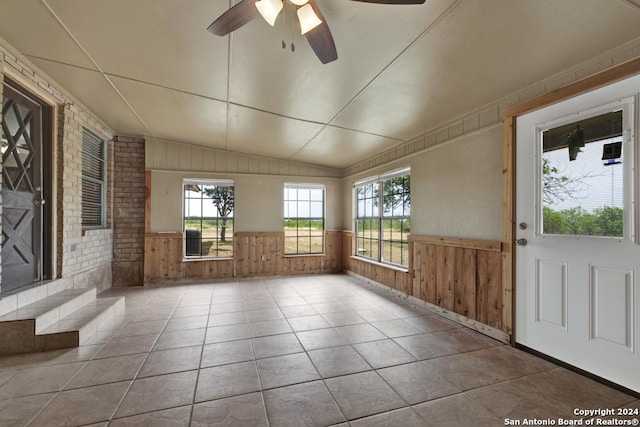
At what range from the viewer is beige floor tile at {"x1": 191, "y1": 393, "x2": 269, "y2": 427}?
67.9 inches

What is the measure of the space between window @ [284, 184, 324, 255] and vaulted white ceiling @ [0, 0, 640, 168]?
2.46m

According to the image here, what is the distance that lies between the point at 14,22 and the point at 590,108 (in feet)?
15.7

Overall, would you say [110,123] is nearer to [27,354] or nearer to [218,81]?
[218,81]

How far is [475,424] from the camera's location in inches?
67.4

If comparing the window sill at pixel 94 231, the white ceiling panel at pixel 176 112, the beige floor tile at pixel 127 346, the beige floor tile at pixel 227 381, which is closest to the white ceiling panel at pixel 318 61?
the white ceiling panel at pixel 176 112

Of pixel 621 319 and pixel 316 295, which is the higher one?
pixel 621 319

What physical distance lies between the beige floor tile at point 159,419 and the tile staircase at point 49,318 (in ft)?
4.96

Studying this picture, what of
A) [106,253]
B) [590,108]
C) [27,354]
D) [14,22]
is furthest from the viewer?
[106,253]

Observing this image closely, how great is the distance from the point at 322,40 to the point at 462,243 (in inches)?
105

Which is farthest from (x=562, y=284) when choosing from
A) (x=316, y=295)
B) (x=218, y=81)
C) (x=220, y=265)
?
(x=220, y=265)

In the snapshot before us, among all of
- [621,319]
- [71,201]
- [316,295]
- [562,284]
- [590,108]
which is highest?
[590,108]

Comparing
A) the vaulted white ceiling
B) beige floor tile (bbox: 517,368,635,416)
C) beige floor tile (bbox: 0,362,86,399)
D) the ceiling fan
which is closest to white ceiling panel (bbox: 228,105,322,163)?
the vaulted white ceiling

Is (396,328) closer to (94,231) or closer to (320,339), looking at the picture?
(320,339)

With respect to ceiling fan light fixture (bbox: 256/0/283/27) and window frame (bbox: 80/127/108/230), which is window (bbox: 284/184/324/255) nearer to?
window frame (bbox: 80/127/108/230)
